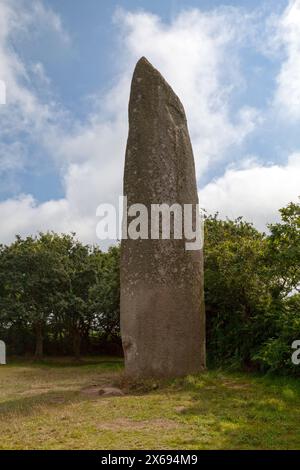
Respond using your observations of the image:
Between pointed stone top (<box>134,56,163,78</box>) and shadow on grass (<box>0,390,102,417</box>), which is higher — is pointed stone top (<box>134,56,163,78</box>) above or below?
above

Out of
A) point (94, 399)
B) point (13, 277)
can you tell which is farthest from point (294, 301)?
point (13, 277)

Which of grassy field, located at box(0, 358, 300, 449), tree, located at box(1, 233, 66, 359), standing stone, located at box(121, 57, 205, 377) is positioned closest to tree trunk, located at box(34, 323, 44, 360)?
tree, located at box(1, 233, 66, 359)

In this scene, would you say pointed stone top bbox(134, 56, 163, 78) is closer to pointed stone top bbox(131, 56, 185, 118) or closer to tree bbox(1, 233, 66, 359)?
pointed stone top bbox(131, 56, 185, 118)

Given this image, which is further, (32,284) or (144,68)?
(32,284)

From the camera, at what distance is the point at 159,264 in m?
13.1

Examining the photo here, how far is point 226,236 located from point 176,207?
18.6ft

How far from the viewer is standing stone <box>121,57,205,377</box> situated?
1276cm

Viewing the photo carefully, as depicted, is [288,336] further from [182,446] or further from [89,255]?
[89,255]

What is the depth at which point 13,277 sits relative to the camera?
1071 inches

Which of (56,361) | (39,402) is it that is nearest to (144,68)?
(39,402)

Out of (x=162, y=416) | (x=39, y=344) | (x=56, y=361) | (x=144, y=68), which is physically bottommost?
(x=56, y=361)

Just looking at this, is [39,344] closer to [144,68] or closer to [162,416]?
[144,68]

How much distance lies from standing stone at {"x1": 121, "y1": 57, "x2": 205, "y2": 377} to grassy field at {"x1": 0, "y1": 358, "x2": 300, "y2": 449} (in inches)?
30.3

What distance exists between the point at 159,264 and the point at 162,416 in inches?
197
